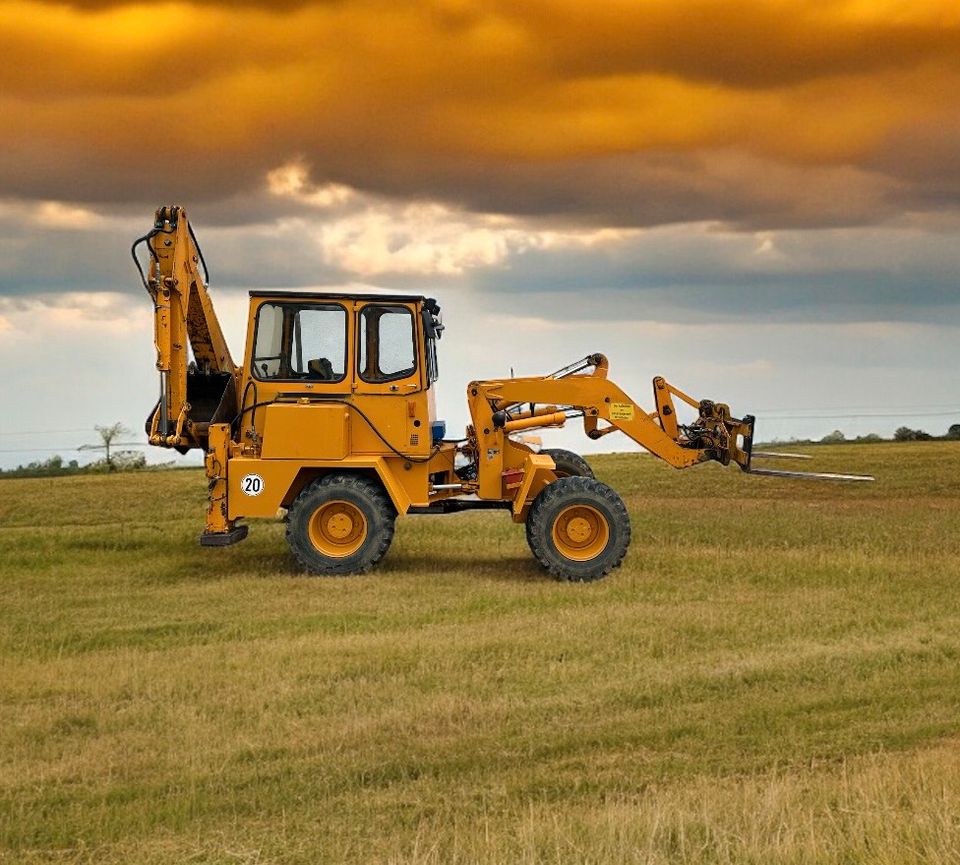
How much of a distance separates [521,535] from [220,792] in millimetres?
12334

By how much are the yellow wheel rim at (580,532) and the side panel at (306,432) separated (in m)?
2.68

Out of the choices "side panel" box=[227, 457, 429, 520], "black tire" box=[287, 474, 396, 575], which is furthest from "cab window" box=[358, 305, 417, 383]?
"black tire" box=[287, 474, 396, 575]

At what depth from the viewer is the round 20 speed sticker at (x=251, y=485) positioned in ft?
51.1

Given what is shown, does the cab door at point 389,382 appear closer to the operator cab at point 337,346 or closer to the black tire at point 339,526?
the operator cab at point 337,346

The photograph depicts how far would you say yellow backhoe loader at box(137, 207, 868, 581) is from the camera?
15.4 metres

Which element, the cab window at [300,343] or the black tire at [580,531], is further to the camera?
the cab window at [300,343]

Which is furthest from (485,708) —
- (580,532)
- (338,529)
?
(338,529)

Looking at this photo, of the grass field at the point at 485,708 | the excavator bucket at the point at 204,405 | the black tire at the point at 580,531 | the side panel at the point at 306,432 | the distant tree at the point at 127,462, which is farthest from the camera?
the distant tree at the point at 127,462

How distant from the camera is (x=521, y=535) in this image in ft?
64.2

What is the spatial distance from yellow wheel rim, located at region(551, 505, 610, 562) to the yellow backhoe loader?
0.05 feet

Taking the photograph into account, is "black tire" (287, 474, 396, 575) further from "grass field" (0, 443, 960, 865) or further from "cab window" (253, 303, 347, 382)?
"cab window" (253, 303, 347, 382)

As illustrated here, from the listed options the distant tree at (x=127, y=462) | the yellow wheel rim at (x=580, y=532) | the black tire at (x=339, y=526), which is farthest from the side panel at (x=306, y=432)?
the distant tree at (x=127, y=462)

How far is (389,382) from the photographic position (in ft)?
51.5

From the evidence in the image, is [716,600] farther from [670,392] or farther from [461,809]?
[461,809]
